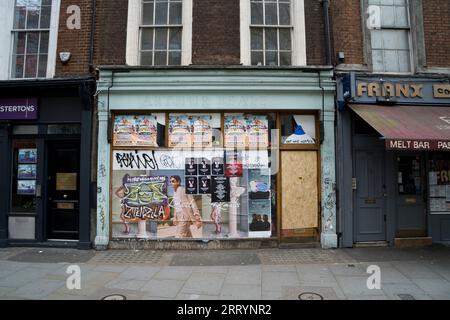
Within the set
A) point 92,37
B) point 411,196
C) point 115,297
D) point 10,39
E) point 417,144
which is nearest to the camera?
point 115,297

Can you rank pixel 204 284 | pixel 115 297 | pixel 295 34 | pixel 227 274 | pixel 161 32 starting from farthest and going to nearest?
pixel 161 32
pixel 295 34
pixel 227 274
pixel 204 284
pixel 115 297

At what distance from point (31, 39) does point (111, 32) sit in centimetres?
241

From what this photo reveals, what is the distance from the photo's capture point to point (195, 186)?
8578 millimetres

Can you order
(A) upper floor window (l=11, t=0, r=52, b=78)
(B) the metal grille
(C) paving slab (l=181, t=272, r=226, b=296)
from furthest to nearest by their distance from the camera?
(A) upper floor window (l=11, t=0, r=52, b=78), (B) the metal grille, (C) paving slab (l=181, t=272, r=226, b=296)

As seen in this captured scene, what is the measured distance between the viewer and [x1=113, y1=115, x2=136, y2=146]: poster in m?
8.64

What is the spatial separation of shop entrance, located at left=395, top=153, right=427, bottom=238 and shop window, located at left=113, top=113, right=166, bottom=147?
251 inches

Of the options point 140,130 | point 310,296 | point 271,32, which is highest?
point 271,32

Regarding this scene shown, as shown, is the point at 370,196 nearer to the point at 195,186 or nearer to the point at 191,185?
the point at 195,186

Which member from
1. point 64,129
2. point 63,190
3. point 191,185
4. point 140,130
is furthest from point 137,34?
point 63,190

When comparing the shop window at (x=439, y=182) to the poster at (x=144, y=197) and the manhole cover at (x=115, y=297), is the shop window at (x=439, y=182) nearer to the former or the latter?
the poster at (x=144, y=197)

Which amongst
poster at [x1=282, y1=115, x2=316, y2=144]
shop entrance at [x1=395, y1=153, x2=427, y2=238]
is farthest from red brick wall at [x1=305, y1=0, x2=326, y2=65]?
shop entrance at [x1=395, y1=153, x2=427, y2=238]

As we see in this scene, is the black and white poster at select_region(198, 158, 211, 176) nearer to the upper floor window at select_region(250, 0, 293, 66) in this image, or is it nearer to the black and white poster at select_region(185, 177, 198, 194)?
the black and white poster at select_region(185, 177, 198, 194)

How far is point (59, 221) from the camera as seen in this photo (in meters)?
8.88

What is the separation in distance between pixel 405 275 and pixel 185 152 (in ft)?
18.4
